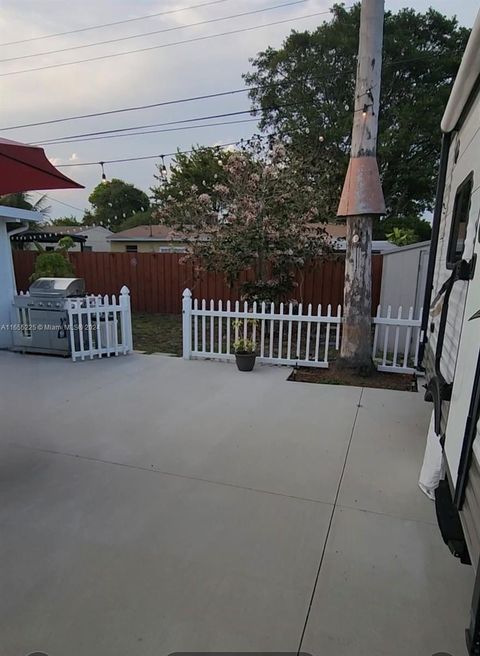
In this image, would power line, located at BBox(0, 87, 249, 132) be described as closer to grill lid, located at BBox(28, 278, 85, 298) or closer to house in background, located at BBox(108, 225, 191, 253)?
house in background, located at BBox(108, 225, 191, 253)

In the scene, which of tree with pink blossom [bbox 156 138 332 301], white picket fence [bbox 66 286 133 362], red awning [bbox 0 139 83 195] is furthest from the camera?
tree with pink blossom [bbox 156 138 332 301]

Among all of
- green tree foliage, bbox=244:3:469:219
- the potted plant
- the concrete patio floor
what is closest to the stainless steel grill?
the concrete patio floor

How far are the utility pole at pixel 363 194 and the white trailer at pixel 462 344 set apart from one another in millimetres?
1683

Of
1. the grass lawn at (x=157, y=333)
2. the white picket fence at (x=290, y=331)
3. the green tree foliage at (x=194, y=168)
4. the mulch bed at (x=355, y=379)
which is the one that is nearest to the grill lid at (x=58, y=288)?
the grass lawn at (x=157, y=333)

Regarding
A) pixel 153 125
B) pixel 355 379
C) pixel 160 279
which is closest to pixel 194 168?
pixel 153 125

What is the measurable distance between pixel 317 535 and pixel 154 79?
12.6 m

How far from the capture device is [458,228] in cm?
272

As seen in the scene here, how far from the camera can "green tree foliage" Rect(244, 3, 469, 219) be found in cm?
1484

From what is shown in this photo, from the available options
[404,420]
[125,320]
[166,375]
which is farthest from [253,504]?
[125,320]

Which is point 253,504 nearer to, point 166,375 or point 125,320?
point 166,375

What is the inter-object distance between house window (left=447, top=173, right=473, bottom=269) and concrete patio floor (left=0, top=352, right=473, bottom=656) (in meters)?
1.56

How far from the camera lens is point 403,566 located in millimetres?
1969

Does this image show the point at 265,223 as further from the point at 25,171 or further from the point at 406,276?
the point at 25,171

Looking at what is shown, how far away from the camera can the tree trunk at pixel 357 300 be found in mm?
5020
